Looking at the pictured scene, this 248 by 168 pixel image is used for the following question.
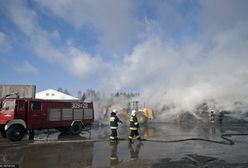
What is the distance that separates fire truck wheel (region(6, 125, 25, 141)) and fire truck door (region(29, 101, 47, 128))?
0.81 meters

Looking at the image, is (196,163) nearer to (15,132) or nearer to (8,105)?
(15,132)

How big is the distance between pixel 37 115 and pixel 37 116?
63 millimetres

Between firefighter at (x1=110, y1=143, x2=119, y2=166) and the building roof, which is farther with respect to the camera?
the building roof

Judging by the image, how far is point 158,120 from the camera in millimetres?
28734

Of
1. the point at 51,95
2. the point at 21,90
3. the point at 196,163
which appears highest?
the point at 21,90

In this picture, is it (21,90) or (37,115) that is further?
Answer: (21,90)

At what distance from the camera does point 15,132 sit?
44.2 feet

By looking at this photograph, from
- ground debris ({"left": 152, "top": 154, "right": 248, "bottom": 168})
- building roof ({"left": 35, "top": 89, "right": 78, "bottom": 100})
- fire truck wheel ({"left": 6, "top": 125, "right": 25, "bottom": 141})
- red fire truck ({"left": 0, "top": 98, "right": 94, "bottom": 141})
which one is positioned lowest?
ground debris ({"left": 152, "top": 154, "right": 248, "bottom": 168})

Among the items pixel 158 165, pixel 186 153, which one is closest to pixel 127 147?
pixel 186 153

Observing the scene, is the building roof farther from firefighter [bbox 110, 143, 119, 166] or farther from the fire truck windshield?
firefighter [bbox 110, 143, 119, 166]

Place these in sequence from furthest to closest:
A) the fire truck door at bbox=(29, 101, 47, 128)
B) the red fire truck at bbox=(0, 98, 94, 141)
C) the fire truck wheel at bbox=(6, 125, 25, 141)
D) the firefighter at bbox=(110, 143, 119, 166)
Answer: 1. the fire truck door at bbox=(29, 101, 47, 128)
2. the red fire truck at bbox=(0, 98, 94, 141)
3. the fire truck wheel at bbox=(6, 125, 25, 141)
4. the firefighter at bbox=(110, 143, 119, 166)

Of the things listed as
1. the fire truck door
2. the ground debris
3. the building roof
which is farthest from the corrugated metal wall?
the ground debris

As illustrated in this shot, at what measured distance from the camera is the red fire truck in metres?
13.6

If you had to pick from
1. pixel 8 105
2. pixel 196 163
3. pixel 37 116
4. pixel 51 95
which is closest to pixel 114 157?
pixel 196 163
